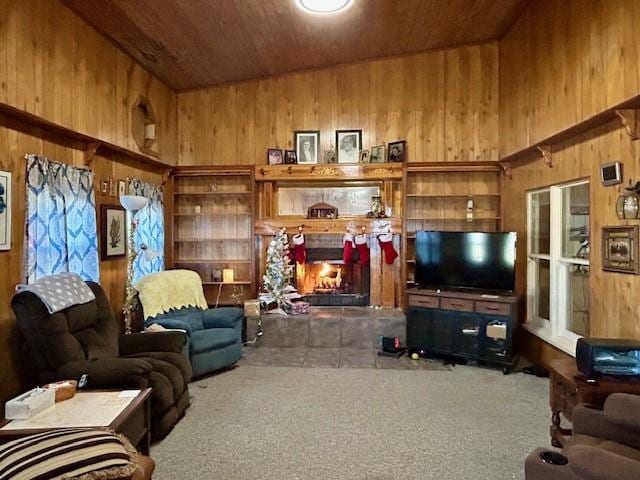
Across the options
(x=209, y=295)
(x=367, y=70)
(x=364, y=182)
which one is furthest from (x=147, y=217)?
(x=367, y=70)

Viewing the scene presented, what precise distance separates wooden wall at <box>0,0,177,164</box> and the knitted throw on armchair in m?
1.49

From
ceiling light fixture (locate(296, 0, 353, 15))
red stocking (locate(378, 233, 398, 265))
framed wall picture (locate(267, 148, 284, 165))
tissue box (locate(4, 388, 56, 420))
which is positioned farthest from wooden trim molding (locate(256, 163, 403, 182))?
tissue box (locate(4, 388, 56, 420))

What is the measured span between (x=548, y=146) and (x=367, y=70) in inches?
107

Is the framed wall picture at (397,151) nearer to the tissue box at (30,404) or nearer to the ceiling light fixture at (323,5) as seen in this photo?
the ceiling light fixture at (323,5)

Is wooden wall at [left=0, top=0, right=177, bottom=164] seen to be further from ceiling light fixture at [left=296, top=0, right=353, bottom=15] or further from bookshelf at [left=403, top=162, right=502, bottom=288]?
bookshelf at [left=403, top=162, right=502, bottom=288]

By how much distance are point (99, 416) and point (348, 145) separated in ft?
15.4

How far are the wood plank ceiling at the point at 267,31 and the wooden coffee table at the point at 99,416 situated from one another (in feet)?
10.2

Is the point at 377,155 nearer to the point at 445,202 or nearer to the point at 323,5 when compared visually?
the point at 445,202

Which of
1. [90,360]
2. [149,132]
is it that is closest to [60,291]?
[90,360]

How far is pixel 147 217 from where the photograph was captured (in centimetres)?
550

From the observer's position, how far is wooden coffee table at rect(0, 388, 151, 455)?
7.72ft

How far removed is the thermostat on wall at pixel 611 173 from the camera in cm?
342

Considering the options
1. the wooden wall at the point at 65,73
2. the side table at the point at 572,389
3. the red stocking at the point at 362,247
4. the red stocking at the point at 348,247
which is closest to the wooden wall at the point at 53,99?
the wooden wall at the point at 65,73

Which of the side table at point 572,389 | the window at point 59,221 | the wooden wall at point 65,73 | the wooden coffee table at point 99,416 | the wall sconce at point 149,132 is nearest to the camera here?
the wooden coffee table at point 99,416
